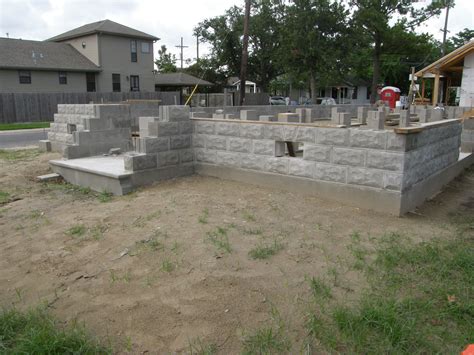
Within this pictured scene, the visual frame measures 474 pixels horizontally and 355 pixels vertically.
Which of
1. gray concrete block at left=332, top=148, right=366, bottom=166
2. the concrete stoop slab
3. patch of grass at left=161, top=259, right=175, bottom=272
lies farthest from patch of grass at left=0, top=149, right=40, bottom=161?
gray concrete block at left=332, top=148, right=366, bottom=166

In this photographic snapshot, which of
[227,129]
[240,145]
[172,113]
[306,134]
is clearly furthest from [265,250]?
[172,113]

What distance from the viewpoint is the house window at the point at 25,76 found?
29.3 metres

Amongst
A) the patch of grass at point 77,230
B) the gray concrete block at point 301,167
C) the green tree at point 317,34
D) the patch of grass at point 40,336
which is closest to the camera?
the patch of grass at point 40,336

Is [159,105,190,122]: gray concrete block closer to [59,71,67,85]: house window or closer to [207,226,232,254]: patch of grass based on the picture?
[207,226,232,254]: patch of grass

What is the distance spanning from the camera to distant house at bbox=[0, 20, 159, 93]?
29386 mm

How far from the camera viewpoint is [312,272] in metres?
4.22

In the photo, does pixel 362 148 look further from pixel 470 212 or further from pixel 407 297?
pixel 407 297

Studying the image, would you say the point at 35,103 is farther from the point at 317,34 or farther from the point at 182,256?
the point at 182,256

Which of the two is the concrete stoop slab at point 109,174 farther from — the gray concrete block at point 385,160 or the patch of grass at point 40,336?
the patch of grass at point 40,336

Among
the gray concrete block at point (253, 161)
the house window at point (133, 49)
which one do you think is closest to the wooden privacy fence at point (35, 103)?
the house window at point (133, 49)

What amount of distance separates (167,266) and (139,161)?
3.40 m

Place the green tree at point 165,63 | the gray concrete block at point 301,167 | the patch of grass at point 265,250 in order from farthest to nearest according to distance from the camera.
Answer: the green tree at point 165,63 < the gray concrete block at point 301,167 < the patch of grass at point 265,250

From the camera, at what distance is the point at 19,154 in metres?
11.6

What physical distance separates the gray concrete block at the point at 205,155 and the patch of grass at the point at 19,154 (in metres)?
5.03
